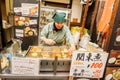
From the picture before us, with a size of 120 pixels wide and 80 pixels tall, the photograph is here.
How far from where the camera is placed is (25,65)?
157 centimetres

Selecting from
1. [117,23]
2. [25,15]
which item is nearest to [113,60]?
[117,23]

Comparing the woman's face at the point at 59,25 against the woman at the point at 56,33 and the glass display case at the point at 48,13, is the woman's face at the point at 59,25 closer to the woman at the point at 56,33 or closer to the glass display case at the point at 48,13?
the woman at the point at 56,33

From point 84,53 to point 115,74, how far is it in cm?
89

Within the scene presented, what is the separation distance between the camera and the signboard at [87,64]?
1611 mm

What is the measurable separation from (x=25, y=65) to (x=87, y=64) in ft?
2.02

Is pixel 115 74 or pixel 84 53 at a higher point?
pixel 84 53

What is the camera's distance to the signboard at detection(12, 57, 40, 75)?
5.06 ft

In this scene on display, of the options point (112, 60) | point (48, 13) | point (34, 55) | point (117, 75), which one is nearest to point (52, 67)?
point (34, 55)

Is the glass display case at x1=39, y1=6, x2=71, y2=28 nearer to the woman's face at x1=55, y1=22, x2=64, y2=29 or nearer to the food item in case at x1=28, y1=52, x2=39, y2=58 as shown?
the woman's face at x1=55, y1=22, x2=64, y2=29

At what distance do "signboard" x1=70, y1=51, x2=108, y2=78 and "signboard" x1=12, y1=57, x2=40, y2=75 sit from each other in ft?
1.18

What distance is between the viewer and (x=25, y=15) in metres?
4.23

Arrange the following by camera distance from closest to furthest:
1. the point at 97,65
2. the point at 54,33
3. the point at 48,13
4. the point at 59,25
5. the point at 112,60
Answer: the point at 97,65 < the point at 112,60 < the point at 59,25 < the point at 54,33 < the point at 48,13

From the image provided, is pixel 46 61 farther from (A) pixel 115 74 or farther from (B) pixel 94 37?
(B) pixel 94 37

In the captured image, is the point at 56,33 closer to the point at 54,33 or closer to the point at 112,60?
the point at 54,33
